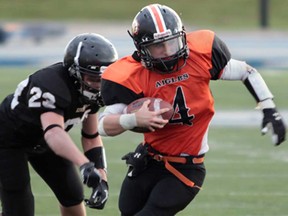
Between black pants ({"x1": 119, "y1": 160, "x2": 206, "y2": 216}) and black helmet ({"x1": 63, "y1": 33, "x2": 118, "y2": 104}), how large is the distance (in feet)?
1.83

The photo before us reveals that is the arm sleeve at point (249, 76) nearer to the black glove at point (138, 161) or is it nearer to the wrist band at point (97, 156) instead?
the black glove at point (138, 161)

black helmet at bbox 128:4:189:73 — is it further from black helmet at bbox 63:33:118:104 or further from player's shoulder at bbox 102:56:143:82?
black helmet at bbox 63:33:118:104

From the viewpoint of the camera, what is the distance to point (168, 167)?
15.7ft

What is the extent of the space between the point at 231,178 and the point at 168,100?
11.8 ft

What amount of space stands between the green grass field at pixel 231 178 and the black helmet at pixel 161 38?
2297 mm

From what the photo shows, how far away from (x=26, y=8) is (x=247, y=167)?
69.0 feet

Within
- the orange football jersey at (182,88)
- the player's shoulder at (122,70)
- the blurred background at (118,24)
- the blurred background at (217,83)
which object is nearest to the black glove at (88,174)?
the orange football jersey at (182,88)

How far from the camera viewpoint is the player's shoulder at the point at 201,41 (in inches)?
189

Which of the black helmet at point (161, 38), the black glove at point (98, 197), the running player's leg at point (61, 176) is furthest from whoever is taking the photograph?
the running player's leg at point (61, 176)

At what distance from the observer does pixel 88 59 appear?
498 centimetres

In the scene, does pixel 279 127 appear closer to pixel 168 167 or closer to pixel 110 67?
pixel 168 167

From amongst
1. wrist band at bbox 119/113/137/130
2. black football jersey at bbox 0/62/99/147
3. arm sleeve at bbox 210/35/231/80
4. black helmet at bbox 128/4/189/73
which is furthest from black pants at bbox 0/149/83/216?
arm sleeve at bbox 210/35/231/80

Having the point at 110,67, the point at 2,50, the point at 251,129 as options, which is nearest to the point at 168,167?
the point at 110,67

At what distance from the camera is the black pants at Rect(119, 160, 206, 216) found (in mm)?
4648
